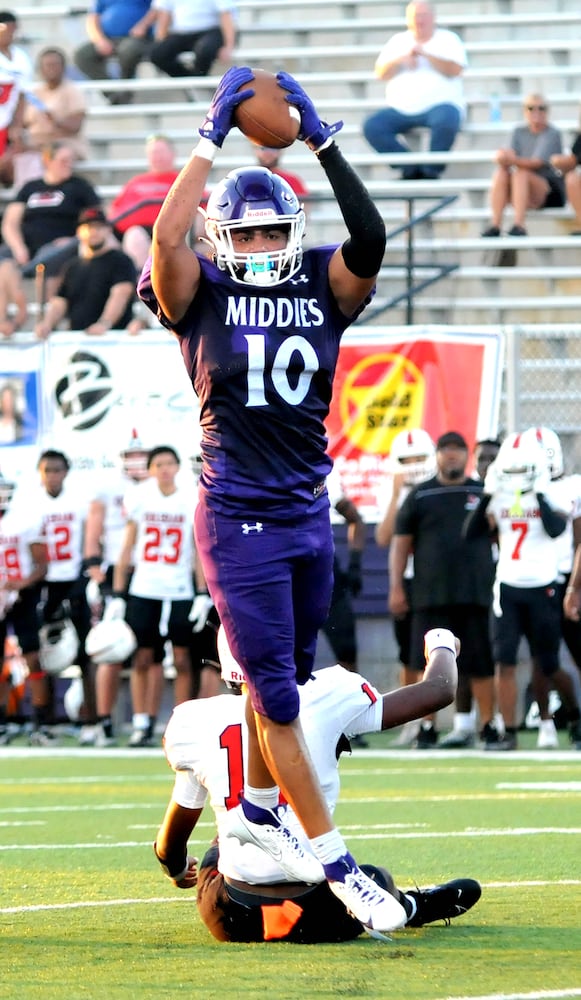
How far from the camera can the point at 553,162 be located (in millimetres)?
15047

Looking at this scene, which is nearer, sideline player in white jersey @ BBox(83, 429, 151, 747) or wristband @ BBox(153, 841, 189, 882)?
wristband @ BBox(153, 841, 189, 882)

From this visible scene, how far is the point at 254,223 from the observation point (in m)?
4.68

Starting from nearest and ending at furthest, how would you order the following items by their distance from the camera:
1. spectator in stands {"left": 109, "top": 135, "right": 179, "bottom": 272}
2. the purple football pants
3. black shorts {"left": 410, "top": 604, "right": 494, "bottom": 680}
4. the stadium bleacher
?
1. the purple football pants
2. black shorts {"left": 410, "top": 604, "right": 494, "bottom": 680}
3. spectator in stands {"left": 109, "top": 135, "right": 179, "bottom": 272}
4. the stadium bleacher

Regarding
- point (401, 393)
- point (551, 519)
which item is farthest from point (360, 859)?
point (401, 393)

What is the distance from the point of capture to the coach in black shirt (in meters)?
11.4

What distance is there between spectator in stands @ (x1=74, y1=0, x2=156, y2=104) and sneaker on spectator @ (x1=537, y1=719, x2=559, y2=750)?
8988 millimetres

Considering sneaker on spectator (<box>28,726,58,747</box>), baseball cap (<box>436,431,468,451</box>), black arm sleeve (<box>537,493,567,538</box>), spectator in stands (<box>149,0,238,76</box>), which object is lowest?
sneaker on spectator (<box>28,726,58,747</box>)

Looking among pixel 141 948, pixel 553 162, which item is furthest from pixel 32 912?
pixel 553 162

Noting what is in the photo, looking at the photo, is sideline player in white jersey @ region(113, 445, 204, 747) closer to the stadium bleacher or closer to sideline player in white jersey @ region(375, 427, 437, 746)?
sideline player in white jersey @ region(375, 427, 437, 746)

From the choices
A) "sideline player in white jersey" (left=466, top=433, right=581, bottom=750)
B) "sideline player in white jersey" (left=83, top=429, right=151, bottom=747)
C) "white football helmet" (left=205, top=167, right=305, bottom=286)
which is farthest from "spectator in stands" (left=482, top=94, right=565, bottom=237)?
"white football helmet" (left=205, top=167, right=305, bottom=286)

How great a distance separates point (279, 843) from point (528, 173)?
11308mm

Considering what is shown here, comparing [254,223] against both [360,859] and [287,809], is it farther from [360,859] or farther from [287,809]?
[360,859]

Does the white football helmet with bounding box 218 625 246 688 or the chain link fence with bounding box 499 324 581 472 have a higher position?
the chain link fence with bounding box 499 324 581 472

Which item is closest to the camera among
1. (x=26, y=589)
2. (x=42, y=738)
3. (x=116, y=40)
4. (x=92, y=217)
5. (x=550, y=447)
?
(x=550, y=447)
